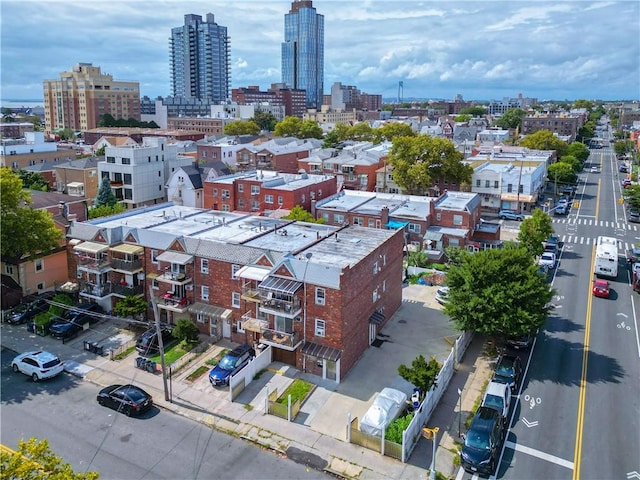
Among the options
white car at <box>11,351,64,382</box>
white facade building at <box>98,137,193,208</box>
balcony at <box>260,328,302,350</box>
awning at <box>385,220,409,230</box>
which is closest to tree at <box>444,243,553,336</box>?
balcony at <box>260,328,302,350</box>

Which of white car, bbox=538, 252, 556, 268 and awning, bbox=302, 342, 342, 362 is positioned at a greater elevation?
white car, bbox=538, 252, 556, 268

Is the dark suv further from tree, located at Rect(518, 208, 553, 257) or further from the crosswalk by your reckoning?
the crosswalk

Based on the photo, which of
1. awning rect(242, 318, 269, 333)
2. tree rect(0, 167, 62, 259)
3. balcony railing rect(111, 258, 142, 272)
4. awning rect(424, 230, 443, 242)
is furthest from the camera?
awning rect(424, 230, 443, 242)

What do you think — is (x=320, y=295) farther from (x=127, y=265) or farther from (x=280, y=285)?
(x=127, y=265)

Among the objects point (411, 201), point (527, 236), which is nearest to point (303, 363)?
point (527, 236)

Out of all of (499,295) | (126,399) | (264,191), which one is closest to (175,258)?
(126,399)

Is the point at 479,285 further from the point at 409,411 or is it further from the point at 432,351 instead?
the point at 409,411

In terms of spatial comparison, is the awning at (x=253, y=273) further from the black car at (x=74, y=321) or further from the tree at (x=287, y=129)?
the tree at (x=287, y=129)
